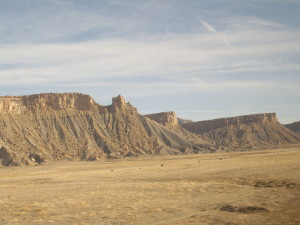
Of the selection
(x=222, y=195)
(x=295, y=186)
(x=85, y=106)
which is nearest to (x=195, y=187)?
(x=222, y=195)

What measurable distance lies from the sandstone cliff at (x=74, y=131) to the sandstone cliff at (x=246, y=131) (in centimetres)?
3070

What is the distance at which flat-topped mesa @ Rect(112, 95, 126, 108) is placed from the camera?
130 meters

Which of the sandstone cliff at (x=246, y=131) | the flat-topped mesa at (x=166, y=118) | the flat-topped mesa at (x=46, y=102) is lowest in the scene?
the sandstone cliff at (x=246, y=131)

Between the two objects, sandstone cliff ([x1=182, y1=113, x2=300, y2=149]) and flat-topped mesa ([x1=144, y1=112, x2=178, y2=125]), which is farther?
flat-topped mesa ([x1=144, y1=112, x2=178, y2=125])

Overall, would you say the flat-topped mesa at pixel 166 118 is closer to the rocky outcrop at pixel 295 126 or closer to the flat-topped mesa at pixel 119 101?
the flat-topped mesa at pixel 119 101

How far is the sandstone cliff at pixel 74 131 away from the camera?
326ft

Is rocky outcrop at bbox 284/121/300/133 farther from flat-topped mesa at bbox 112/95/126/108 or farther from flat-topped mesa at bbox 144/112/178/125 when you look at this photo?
flat-topped mesa at bbox 112/95/126/108

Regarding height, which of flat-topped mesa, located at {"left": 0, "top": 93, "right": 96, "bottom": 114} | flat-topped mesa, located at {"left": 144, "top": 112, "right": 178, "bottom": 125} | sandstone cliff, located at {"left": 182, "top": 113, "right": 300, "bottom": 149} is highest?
flat-topped mesa, located at {"left": 0, "top": 93, "right": 96, "bottom": 114}

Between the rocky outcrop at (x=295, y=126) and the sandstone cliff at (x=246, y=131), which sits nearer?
the sandstone cliff at (x=246, y=131)

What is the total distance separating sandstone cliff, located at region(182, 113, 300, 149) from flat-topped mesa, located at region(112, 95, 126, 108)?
52057 millimetres

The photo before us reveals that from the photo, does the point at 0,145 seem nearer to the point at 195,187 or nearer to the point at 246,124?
the point at 195,187

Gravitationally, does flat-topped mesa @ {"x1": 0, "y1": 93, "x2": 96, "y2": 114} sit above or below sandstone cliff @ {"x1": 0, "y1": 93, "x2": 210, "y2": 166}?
above

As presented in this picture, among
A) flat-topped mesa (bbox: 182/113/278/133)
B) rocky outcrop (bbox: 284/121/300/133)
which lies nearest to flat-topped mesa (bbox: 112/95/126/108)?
flat-topped mesa (bbox: 182/113/278/133)

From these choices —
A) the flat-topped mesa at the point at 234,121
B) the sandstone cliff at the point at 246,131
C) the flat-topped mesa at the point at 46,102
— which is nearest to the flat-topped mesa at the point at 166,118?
the sandstone cliff at the point at 246,131
